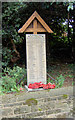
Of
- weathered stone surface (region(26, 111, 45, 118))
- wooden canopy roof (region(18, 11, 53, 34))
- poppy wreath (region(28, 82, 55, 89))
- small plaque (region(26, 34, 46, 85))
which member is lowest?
weathered stone surface (region(26, 111, 45, 118))

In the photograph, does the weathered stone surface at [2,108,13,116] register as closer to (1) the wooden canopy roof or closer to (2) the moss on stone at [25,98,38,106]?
(2) the moss on stone at [25,98,38,106]

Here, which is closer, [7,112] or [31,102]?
[7,112]

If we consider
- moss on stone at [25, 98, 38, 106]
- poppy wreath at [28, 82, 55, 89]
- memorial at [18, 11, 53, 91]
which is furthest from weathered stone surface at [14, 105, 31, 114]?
memorial at [18, 11, 53, 91]

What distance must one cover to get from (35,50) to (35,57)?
0.59ft

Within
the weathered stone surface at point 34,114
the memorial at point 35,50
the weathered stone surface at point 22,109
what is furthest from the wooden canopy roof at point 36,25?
the weathered stone surface at point 34,114

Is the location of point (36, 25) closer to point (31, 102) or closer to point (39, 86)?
point (39, 86)

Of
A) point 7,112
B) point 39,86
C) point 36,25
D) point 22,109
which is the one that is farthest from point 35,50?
point 7,112

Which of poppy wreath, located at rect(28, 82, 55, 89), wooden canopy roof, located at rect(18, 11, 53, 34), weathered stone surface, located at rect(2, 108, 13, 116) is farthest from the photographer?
wooden canopy roof, located at rect(18, 11, 53, 34)

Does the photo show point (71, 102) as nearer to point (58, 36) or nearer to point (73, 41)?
point (73, 41)

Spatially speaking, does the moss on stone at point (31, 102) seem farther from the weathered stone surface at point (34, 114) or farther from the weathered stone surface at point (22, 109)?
the weathered stone surface at point (34, 114)

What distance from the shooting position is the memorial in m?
4.04

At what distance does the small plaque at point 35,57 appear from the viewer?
159 inches

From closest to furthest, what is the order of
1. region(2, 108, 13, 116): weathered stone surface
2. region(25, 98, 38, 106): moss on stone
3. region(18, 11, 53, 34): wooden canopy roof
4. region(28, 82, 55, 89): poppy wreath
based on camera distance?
region(2, 108, 13, 116): weathered stone surface, region(25, 98, 38, 106): moss on stone, region(28, 82, 55, 89): poppy wreath, region(18, 11, 53, 34): wooden canopy roof

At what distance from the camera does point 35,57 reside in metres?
4.09
